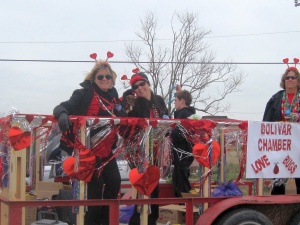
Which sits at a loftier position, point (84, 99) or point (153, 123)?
point (84, 99)

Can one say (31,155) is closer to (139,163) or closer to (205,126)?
(139,163)

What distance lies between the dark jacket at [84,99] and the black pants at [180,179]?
1198 millimetres

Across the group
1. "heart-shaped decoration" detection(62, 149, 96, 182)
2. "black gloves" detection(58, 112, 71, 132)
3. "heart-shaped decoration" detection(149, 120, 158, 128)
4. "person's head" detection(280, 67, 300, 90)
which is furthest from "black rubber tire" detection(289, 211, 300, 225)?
"black gloves" detection(58, 112, 71, 132)

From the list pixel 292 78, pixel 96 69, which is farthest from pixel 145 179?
pixel 292 78

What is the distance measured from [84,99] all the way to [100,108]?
0.20 meters

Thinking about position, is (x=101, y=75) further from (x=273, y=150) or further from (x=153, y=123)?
(x=273, y=150)

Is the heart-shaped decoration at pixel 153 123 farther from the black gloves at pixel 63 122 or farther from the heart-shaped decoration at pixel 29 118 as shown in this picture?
the heart-shaped decoration at pixel 29 118

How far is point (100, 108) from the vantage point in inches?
214

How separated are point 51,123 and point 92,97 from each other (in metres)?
0.70

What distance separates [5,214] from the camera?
4.77 meters

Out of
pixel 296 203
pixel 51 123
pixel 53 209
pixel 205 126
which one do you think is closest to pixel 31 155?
pixel 53 209

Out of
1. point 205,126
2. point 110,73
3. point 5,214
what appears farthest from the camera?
point 110,73

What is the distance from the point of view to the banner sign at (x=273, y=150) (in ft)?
17.3

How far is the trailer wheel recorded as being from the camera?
4.94 m
